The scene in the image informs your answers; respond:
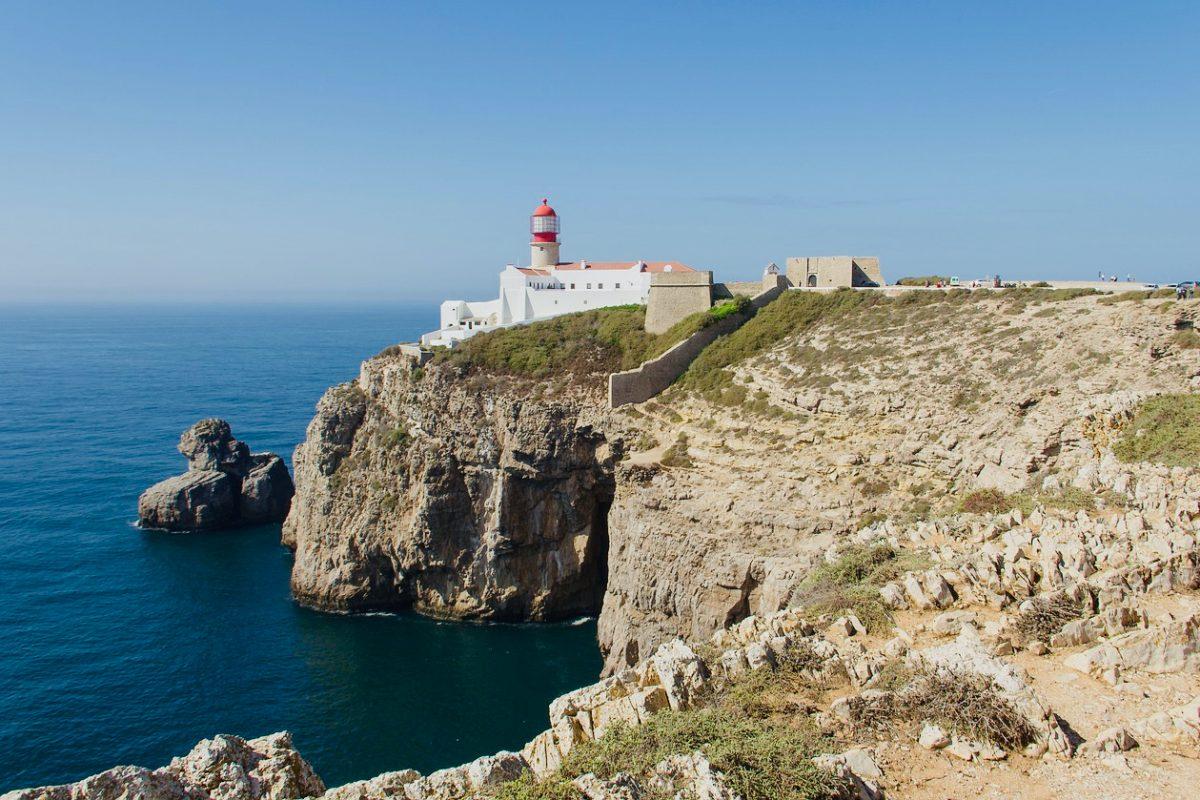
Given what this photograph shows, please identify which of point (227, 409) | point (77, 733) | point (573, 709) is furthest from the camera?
point (227, 409)

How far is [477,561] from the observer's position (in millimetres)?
39500

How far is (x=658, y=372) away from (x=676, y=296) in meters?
6.87

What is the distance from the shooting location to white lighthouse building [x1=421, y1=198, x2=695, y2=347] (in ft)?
167

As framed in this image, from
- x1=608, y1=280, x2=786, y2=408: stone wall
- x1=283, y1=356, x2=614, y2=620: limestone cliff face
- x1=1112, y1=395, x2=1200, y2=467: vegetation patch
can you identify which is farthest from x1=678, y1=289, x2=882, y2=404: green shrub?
x1=1112, y1=395, x2=1200, y2=467: vegetation patch

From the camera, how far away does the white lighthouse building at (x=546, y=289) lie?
167 ft

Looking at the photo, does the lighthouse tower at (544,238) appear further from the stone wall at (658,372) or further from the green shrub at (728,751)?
the green shrub at (728,751)

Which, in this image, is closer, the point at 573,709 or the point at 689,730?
the point at 689,730

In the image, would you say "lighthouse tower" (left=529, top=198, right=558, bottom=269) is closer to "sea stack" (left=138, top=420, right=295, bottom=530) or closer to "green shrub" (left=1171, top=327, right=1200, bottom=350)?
"sea stack" (left=138, top=420, right=295, bottom=530)

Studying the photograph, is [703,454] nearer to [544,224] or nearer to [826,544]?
[826,544]

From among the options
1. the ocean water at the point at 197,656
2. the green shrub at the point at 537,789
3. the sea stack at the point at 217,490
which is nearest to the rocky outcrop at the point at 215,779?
the green shrub at the point at 537,789

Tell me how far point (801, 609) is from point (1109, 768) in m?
7.10

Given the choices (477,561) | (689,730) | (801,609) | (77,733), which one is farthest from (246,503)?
(689,730)

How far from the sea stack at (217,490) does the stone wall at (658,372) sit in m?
29.6

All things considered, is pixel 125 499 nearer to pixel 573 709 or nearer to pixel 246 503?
pixel 246 503
